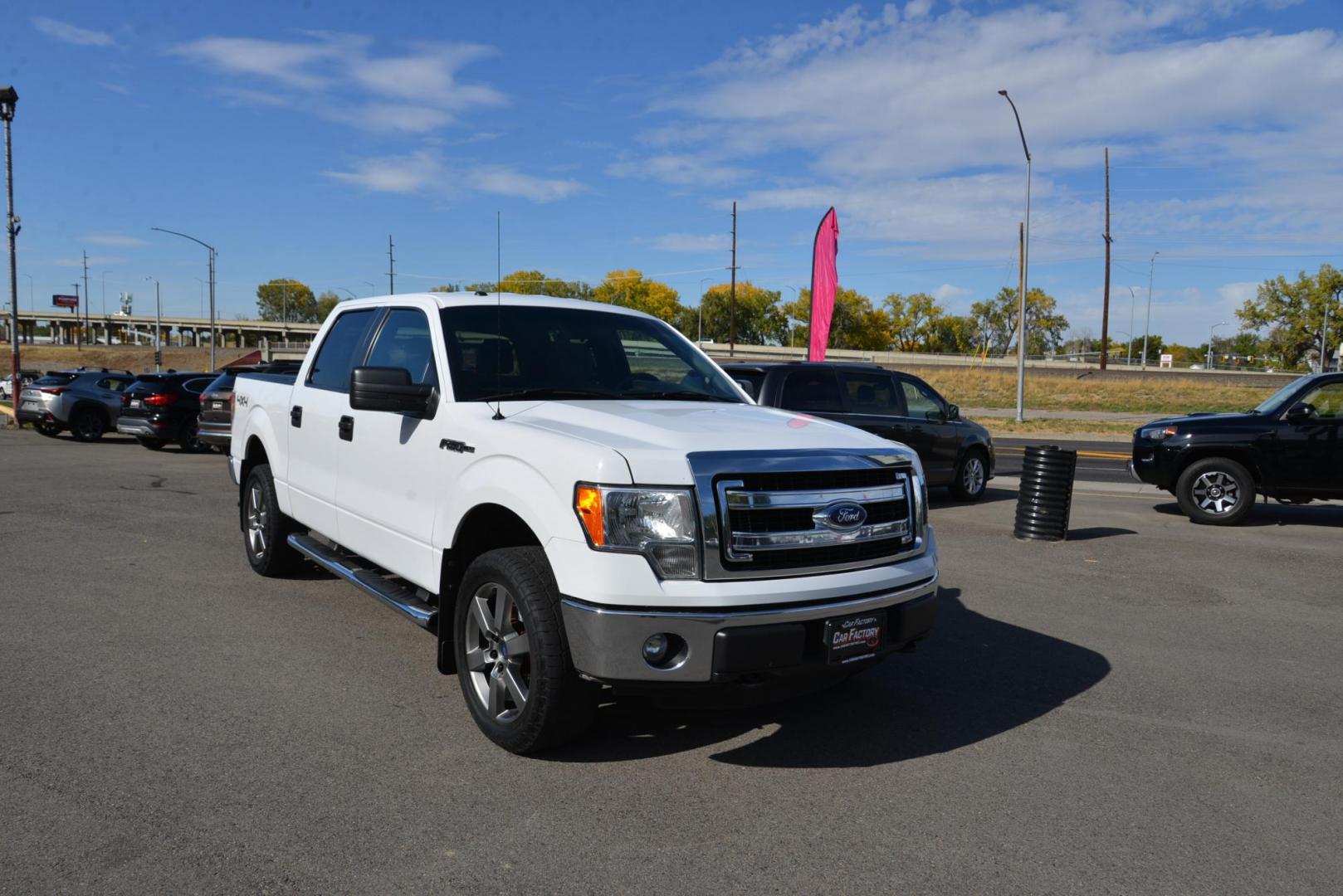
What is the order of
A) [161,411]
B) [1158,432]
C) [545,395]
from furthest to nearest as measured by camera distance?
[161,411] < [1158,432] < [545,395]

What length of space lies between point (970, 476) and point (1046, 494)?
3.35 m

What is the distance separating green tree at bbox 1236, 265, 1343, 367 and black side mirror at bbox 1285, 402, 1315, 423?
228 ft

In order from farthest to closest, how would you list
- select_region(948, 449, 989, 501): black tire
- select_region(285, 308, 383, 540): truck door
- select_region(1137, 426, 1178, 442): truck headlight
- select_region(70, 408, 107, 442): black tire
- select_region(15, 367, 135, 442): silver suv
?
select_region(70, 408, 107, 442): black tire
select_region(15, 367, 135, 442): silver suv
select_region(948, 449, 989, 501): black tire
select_region(1137, 426, 1178, 442): truck headlight
select_region(285, 308, 383, 540): truck door

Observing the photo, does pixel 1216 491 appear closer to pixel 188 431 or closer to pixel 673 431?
pixel 673 431

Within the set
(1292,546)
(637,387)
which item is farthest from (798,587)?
(1292,546)

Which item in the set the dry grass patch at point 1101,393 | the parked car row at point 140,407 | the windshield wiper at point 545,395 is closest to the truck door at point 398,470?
the windshield wiper at point 545,395

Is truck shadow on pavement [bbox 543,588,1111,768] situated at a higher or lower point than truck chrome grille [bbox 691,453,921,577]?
lower

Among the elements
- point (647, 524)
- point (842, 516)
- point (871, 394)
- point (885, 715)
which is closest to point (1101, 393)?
point (871, 394)

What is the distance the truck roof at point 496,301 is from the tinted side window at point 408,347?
0.13 metres

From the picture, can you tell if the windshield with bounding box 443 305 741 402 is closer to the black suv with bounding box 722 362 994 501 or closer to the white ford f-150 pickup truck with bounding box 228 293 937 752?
the white ford f-150 pickup truck with bounding box 228 293 937 752

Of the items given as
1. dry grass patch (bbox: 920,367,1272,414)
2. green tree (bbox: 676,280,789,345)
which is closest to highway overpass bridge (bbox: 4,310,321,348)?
green tree (bbox: 676,280,789,345)

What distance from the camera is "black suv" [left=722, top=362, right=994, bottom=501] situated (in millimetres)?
11109

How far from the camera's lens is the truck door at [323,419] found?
19.2 ft

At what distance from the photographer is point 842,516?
405 centimetres
